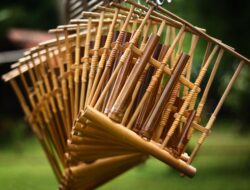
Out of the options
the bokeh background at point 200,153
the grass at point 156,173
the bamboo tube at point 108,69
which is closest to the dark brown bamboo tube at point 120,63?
the bamboo tube at point 108,69

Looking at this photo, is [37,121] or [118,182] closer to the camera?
[37,121]

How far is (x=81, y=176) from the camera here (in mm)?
3375

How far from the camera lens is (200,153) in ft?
34.0

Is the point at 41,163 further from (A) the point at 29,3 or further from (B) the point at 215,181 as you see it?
(A) the point at 29,3

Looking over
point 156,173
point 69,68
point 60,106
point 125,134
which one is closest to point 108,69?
point 125,134

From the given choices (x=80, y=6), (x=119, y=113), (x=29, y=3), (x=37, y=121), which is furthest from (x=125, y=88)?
(x=29, y=3)

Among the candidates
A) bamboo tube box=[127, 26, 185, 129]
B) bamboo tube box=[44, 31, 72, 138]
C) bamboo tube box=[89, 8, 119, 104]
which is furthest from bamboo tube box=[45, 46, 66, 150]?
bamboo tube box=[127, 26, 185, 129]

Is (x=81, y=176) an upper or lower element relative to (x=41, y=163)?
upper

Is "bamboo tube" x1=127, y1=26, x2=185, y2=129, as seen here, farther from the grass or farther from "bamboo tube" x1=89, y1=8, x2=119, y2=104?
the grass

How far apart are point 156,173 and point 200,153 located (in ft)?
7.48

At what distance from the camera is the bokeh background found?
676 cm

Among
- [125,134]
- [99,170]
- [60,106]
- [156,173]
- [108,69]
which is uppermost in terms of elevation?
[108,69]

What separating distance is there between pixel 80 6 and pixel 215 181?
3227 millimetres

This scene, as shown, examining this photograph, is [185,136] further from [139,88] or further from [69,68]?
[69,68]
